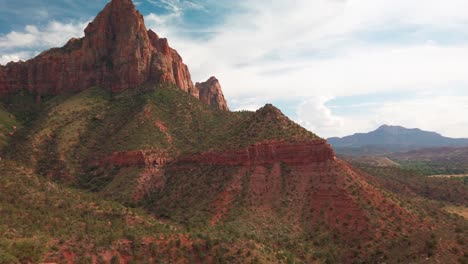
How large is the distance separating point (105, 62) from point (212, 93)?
61.3 m

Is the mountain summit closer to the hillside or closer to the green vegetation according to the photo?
the green vegetation

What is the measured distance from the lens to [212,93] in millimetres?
162375

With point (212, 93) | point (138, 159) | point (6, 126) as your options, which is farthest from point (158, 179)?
point (212, 93)

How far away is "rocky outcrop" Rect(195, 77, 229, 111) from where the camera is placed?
523 feet

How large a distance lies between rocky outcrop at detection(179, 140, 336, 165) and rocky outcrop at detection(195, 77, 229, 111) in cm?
9129

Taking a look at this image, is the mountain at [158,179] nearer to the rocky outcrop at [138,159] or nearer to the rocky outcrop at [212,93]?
the rocky outcrop at [138,159]

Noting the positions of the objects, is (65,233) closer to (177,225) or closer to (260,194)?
(177,225)

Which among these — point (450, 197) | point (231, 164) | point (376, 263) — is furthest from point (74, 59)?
point (450, 197)

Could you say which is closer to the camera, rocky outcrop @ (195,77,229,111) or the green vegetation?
the green vegetation

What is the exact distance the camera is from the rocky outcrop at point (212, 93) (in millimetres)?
159375

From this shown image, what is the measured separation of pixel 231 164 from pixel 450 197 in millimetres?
84698

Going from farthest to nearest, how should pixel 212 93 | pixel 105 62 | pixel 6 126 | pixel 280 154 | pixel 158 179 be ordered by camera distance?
pixel 212 93
pixel 105 62
pixel 6 126
pixel 158 179
pixel 280 154

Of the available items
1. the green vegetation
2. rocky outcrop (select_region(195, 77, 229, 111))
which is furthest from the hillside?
rocky outcrop (select_region(195, 77, 229, 111))

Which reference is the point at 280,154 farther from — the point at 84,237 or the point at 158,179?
the point at 84,237
